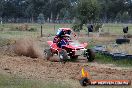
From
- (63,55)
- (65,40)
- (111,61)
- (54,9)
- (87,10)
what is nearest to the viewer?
(63,55)

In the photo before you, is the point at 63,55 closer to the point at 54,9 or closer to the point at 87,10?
the point at 87,10

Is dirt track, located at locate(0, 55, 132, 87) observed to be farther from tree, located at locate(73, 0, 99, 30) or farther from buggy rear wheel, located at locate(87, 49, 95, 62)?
tree, located at locate(73, 0, 99, 30)

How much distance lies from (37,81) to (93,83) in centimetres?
544

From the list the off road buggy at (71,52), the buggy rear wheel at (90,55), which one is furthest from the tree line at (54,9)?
the buggy rear wheel at (90,55)

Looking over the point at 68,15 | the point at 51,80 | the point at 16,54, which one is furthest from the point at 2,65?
the point at 68,15

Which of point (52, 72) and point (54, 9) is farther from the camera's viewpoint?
point (54, 9)

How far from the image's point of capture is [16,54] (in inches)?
886

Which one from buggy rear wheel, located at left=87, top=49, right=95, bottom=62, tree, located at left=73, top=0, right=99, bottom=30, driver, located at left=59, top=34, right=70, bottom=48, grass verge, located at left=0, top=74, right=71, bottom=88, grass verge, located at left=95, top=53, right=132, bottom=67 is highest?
tree, located at left=73, top=0, right=99, bottom=30

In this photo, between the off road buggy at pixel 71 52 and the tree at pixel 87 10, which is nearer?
the off road buggy at pixel 71 52

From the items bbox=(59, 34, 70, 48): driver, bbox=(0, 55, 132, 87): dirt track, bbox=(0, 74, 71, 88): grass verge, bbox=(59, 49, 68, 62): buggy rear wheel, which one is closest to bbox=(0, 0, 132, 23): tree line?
bbox=(59, 34, 70, 48): driver

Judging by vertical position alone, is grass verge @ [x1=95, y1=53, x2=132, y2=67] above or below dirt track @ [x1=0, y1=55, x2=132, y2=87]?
below

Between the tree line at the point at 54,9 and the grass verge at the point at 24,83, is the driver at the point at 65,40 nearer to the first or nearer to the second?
the grass verge at the point at 24,83

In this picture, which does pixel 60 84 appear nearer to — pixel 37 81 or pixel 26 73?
pixel 37 81

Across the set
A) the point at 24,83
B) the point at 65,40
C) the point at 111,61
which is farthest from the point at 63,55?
the point at 24,83
